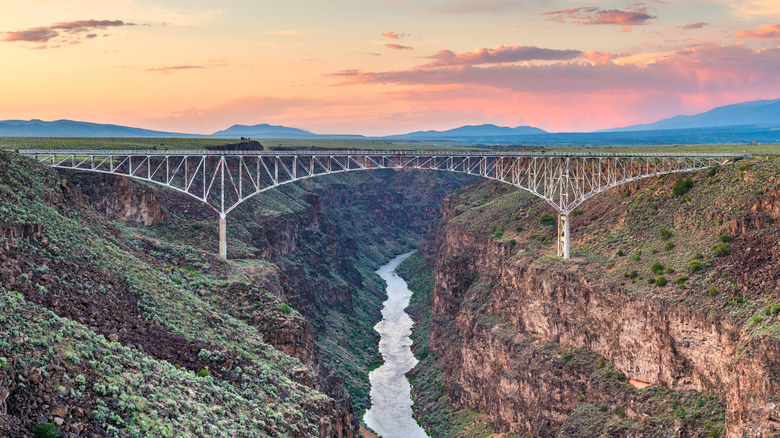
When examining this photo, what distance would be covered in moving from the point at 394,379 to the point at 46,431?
74.4 m

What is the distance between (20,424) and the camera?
28.6 metres

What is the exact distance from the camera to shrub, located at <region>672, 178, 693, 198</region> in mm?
80938

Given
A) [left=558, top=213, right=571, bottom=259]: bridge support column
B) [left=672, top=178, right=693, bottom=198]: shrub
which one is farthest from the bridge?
[left=672, top=178, right=693, bottom=198]: shrub

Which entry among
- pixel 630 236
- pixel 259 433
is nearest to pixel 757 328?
pixel 630 236

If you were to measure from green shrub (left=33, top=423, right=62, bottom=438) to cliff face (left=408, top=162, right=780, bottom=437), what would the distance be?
45.2m

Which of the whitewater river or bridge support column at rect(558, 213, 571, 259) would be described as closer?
bridge support column at rect(558, 213, 571, 259)

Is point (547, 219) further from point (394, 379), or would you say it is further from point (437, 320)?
point (394, 379)

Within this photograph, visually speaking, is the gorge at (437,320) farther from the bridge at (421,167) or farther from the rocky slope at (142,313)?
the bridge at (421,167)

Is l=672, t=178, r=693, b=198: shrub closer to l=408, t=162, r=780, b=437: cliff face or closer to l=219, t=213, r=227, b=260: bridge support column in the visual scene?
l=408, t=162, r=780, b=437: cliff face

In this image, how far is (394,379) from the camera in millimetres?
101188

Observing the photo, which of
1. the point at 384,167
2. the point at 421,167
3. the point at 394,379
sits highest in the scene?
the point at 384,167

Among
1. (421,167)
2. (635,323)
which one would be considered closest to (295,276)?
(421,167)

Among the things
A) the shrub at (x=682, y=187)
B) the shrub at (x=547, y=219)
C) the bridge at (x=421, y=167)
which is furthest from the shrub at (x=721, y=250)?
the shrub at (x=547, y=219)

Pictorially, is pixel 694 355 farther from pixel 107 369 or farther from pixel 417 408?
pixel 107 369
